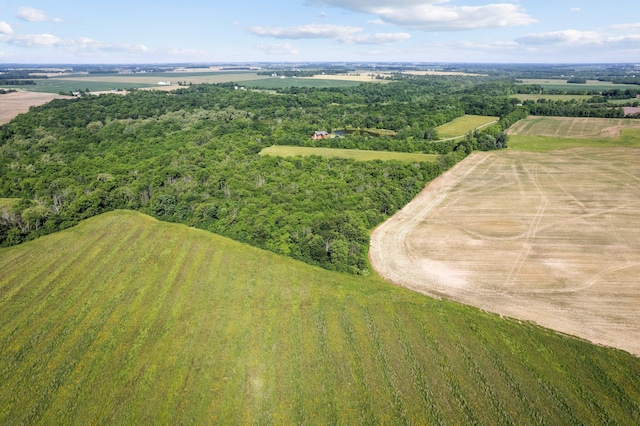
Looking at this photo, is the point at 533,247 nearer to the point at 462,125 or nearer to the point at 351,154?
the point at 351,154

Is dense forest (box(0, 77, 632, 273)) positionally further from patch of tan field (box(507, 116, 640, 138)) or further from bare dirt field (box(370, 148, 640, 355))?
patch of tan field (box(507, 116, 640, 138))

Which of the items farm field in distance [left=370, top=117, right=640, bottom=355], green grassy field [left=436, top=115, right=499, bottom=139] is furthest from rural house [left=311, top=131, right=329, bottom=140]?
farm field in distance [left=370, top=117, right=640, bottom=355]

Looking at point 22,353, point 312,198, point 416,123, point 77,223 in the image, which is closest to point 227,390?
point 22,353

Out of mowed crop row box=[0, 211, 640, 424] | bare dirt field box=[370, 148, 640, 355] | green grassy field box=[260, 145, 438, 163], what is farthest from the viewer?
green grassy field box=[260, 145, 438, 163]

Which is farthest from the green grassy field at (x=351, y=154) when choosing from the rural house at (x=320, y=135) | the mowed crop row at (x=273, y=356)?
the mowed crop row at (x=273, y=356)

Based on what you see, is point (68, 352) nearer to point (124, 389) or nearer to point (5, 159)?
point (124, 389)

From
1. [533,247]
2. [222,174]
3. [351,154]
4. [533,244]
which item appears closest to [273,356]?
[533,247]

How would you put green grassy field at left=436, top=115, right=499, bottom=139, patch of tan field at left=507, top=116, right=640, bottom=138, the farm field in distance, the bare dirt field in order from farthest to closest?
1. green grassy field at left=436, top=115, right=499, bottom=139
2. patch of tan field at left=507, top=116, right=640, bottom=138
3. the farm field in distance
4. the bare dirt field
